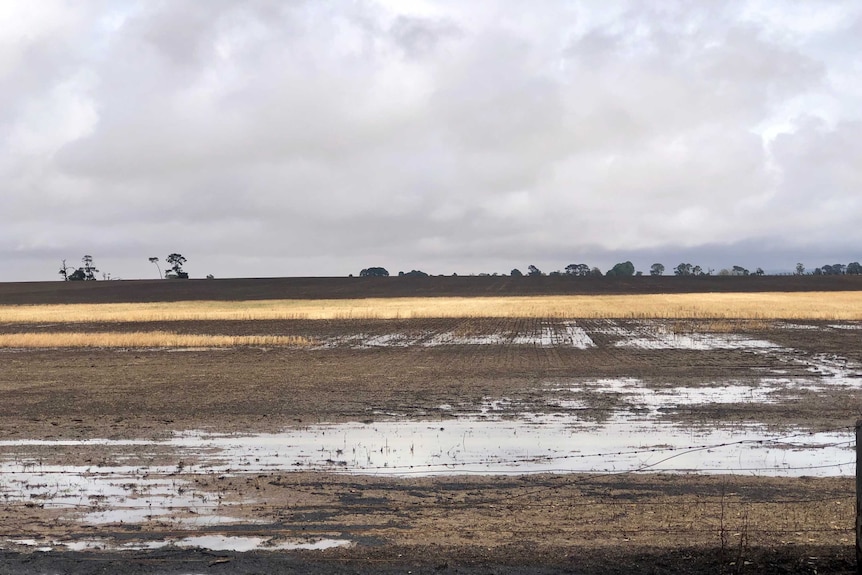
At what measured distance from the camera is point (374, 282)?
120562mm

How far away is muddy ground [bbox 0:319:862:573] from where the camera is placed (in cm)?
730

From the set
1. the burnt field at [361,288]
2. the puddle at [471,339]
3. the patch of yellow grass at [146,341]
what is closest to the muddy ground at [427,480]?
the puddle at [471,339]

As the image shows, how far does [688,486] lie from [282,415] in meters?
8.38

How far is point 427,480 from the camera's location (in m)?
10.5

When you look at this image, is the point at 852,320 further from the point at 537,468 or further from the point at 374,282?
the point at 374,282

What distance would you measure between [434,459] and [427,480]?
1.40 meters

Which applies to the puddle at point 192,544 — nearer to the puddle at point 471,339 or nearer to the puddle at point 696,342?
the puddle at point 471,339

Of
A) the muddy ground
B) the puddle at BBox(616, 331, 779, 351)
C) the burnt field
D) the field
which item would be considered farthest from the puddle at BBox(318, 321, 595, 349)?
the burnt field

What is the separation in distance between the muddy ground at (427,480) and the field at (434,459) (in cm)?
4

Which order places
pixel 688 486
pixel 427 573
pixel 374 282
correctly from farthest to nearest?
pixel 374 282 → pixel 688 486 → pixel 427 573

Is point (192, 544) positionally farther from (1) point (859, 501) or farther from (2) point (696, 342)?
(2) point (696, 342)

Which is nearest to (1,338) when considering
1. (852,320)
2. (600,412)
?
(600,412)

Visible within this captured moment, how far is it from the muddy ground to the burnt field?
6170cm

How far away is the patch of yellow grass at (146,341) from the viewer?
34306mm
